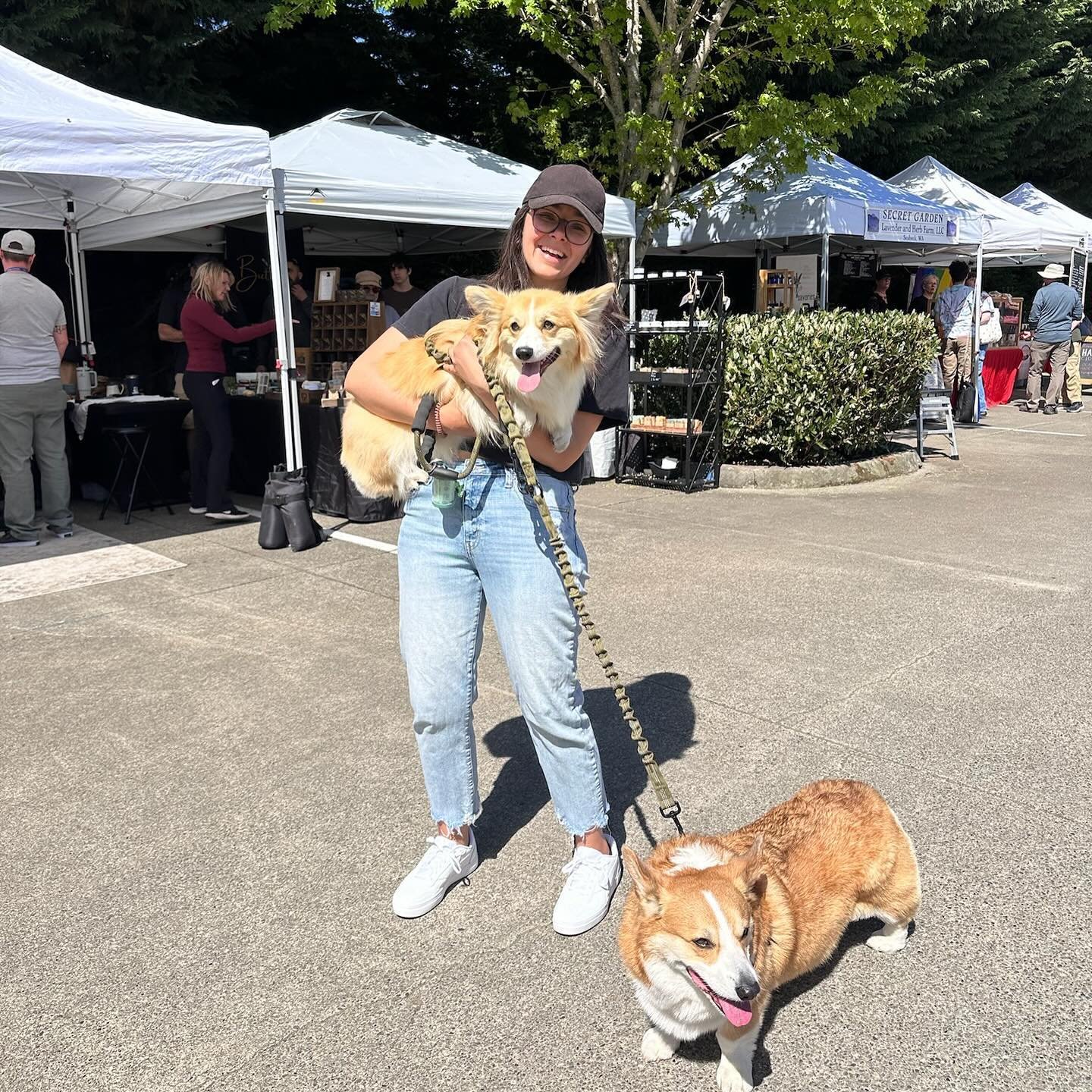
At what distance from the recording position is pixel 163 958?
2.66m

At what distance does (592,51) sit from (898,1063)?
11.4 meters

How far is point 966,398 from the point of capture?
14.2m

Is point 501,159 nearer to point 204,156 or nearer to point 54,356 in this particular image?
point 204,156

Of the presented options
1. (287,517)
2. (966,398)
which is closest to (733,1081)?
(287,517)

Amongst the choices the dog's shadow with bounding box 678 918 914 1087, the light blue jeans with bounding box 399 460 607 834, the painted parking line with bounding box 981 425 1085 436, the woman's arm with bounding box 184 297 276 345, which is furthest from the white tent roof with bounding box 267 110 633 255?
the painted parking line with bounding box 981 425 1085 436

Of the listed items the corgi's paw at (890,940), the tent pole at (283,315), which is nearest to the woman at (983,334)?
the tent pole at (283,315)

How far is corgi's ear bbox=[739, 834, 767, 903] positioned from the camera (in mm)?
2039

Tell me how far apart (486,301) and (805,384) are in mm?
7570

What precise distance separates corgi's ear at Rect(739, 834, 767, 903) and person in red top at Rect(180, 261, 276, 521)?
6.80m

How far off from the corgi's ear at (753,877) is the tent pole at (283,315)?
19.6 feet

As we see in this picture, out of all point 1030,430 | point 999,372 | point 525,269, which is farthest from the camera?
point 999,372

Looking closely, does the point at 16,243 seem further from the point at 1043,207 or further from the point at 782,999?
the point at 1043,207

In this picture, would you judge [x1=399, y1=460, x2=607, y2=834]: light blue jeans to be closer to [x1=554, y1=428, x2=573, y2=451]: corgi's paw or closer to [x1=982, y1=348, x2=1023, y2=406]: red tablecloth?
[x1=554, y1=428, x2=573, y2=451]: corgi's paw

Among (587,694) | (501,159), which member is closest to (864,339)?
(501,159)
